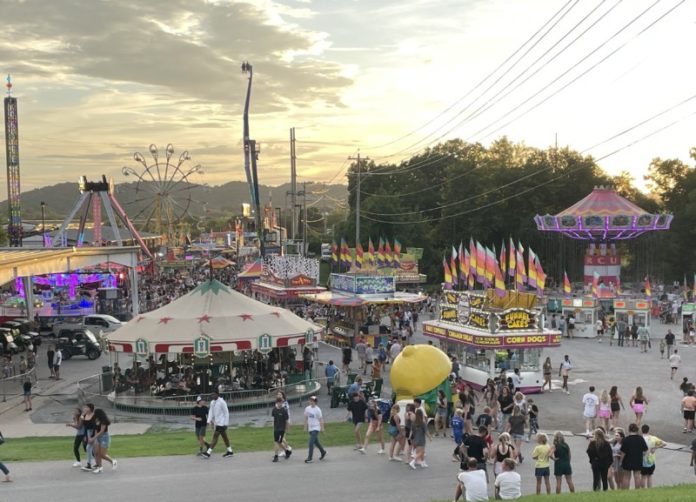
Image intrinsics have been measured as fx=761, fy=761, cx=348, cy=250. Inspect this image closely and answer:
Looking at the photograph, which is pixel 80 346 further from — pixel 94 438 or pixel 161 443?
pixel 94 438

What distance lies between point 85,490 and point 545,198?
71.0 m

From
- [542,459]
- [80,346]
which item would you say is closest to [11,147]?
[80,346]

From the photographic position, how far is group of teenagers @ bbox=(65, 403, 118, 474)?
14.2 metres

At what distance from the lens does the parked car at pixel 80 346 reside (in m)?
35.0

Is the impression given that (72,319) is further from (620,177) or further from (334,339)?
(620,177)

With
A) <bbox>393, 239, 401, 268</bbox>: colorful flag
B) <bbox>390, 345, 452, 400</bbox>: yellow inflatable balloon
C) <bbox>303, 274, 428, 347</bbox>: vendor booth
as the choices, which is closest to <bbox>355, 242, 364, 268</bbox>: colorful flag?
<bbox>303, 274, 428, 347</bbox>: vendor booth

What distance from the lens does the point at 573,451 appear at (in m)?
17.2

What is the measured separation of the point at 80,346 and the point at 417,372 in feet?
69.8

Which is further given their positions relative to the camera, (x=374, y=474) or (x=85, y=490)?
(x=374, y=474)

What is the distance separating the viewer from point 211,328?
931 inches

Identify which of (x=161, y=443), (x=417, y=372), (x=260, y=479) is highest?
(x=417, y=372)

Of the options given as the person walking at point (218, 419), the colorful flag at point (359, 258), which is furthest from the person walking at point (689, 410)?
the colorful flag at point (359, 258)

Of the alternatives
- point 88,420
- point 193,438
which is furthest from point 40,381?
point 88,420

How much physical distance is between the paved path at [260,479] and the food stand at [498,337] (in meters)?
9.20
